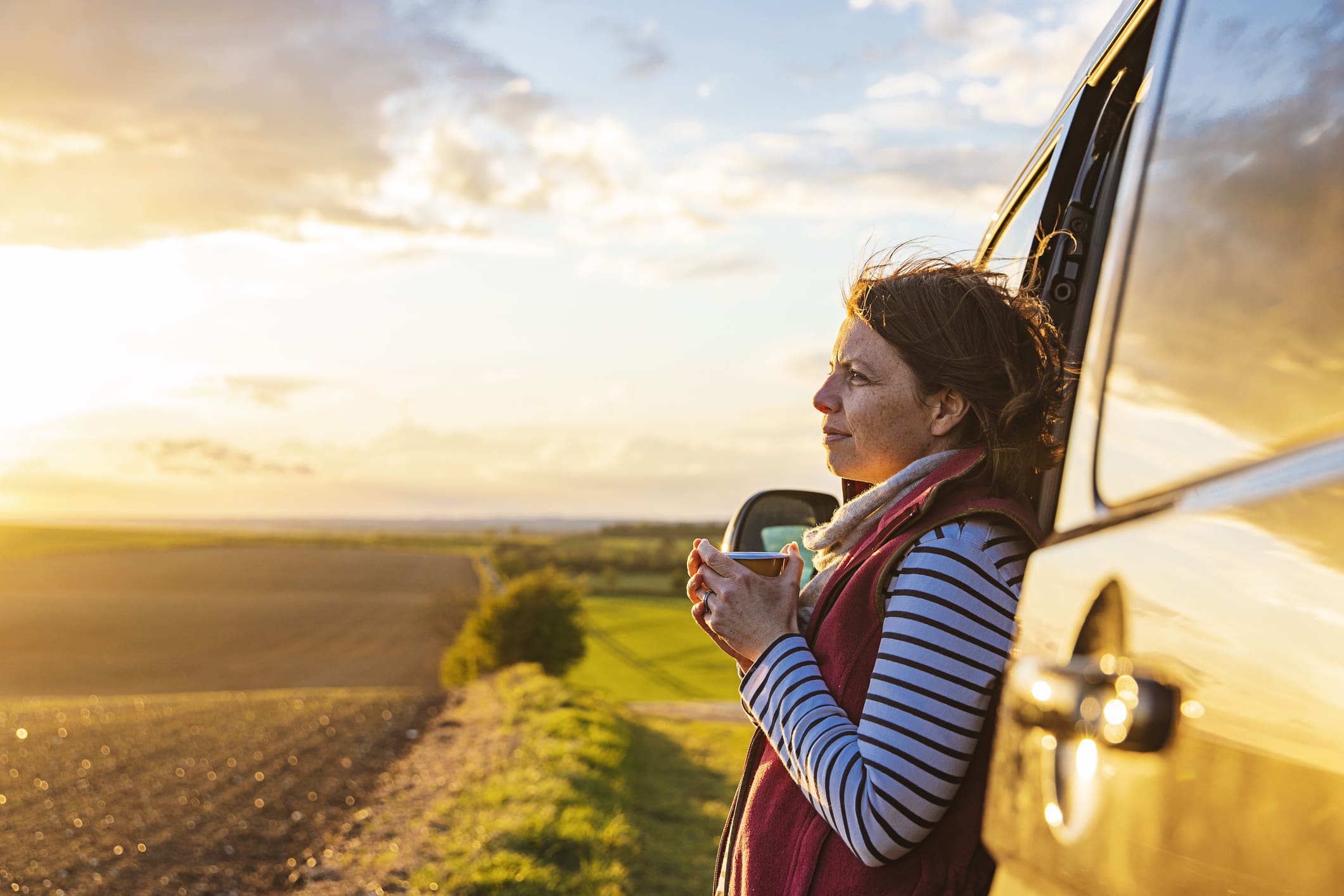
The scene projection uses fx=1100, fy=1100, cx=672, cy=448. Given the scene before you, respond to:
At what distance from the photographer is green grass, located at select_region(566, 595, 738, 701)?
4103 cm

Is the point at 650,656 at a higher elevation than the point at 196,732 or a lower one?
lower

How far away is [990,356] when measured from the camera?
178 centimetres

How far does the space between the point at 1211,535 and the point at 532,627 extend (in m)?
26.7

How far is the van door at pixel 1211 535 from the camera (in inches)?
30.2

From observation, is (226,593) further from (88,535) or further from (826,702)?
(826,702)

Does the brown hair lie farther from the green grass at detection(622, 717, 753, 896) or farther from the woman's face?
the green grass at detection(622, 717, 753, 896)

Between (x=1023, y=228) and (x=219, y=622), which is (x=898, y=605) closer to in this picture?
(x=1023, y=228)

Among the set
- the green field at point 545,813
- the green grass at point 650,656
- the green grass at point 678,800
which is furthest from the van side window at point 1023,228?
the green grass at point 650,656

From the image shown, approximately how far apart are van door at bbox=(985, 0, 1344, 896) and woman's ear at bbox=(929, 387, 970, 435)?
53 cm

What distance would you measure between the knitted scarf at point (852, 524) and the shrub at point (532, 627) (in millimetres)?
25622

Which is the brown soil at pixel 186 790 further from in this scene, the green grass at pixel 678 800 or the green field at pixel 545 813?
the green grass at pixel 678 800

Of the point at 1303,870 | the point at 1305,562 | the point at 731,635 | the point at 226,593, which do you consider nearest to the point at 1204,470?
the point at 1305,562

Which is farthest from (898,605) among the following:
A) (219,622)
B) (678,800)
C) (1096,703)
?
(219,622)

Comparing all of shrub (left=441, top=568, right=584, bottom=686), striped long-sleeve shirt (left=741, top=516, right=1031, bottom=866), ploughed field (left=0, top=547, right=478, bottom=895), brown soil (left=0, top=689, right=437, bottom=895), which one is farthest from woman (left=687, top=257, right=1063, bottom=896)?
shrub (left=441, top=568, right=584, bottom=686)
